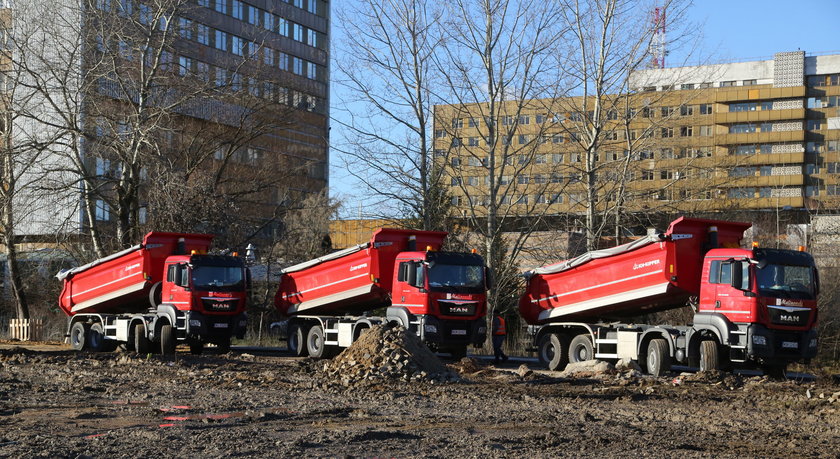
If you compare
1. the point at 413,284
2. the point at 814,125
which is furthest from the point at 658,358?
the point at 814,125

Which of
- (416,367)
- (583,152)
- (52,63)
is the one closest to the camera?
(416,367)

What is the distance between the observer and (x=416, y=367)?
18.0 metres

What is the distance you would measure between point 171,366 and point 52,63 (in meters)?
16.1

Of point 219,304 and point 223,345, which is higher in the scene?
point 219,304

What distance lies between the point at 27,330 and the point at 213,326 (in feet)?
52.5

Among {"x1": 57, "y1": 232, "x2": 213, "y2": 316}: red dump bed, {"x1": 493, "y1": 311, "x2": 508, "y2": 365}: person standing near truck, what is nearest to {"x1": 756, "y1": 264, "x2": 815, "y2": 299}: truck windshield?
{"x1": 493, "y1": 311, "x2": 508, "y2": 365}: person standing near truck

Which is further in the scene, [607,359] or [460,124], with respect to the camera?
[460,124]

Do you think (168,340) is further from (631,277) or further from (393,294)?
(631,277)

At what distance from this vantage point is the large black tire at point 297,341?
27203 mm

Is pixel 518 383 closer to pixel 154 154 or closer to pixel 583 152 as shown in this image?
pixel 583 152

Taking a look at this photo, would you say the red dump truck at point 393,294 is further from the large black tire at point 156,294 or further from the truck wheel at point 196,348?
the large black tire at point 156,294

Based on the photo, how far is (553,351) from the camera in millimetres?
23578

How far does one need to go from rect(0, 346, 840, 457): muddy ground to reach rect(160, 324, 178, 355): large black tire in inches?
199

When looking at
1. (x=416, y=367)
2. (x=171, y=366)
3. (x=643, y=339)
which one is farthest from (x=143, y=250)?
(x=643, y=339)
